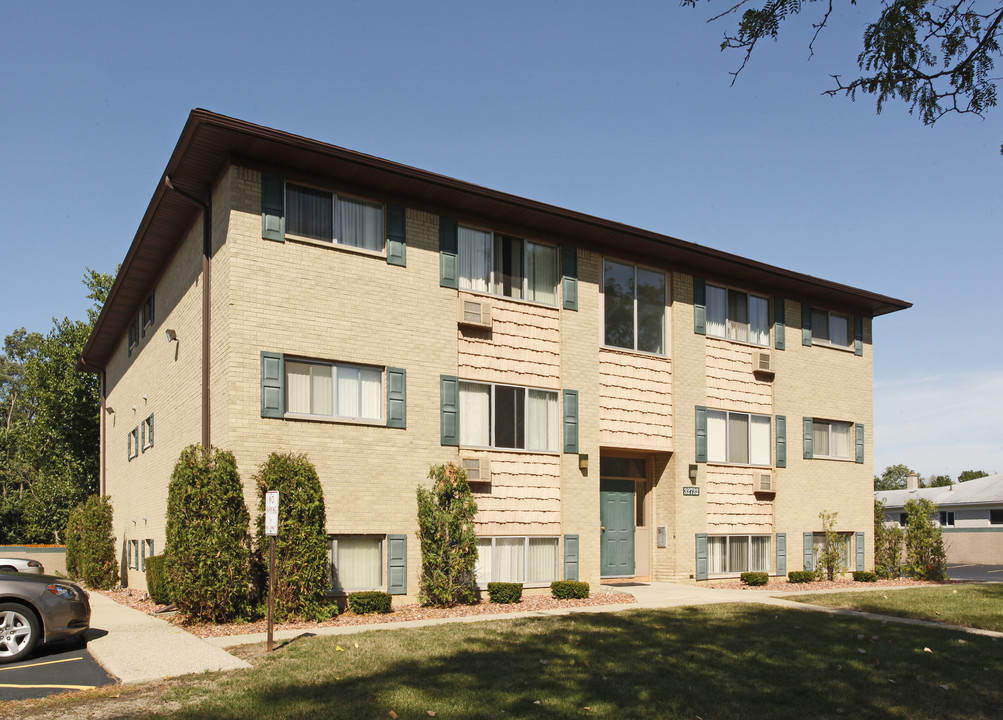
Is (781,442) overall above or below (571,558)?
above

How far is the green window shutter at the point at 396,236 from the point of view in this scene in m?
16.4

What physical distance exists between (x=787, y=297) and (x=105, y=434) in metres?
22.5

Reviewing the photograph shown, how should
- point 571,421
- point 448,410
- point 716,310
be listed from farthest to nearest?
point 716,310
point 571,421
point 448,410

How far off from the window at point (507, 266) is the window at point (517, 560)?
4962 mm

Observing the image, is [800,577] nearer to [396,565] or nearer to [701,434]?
[701,434]

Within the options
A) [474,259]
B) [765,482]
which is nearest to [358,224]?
[474,259]

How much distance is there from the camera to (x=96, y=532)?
24266mm

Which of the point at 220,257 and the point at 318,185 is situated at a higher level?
the point at 318,185

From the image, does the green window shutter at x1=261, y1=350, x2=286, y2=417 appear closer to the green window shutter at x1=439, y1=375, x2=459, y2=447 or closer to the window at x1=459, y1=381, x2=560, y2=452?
the green window shutter at x1=439, y1=375, x2=459, y2=447

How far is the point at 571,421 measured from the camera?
18.5 meters

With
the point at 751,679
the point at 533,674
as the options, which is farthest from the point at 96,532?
the point at 751,679

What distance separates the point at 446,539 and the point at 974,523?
37182mm

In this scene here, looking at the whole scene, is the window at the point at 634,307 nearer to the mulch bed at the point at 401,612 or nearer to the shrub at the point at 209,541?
the mulch bed at the point at 401,612

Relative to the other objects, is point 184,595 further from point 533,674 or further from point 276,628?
point 533,674
